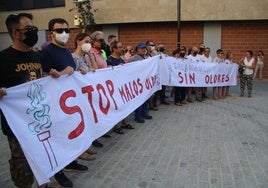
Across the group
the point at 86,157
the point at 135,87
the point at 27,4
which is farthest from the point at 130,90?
the point at 27,4

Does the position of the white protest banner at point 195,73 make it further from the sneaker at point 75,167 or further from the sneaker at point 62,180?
the sneaker at point 62,180

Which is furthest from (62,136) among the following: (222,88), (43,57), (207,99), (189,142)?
(222,88)

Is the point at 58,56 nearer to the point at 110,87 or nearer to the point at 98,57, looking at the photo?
the point at 110,87

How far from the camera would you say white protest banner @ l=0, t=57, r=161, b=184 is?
318 cm

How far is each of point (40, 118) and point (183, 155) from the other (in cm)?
262

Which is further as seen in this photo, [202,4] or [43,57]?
[202,4]

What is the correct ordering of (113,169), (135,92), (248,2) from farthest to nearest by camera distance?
(248,2) → (135,92) → (113,169)

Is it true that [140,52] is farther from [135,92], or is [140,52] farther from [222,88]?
[222,88]

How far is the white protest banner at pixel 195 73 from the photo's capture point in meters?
9.28

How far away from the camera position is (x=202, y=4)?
55.6 feet

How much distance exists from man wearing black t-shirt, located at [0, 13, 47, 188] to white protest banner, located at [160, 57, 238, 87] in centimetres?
606

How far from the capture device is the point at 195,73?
10.2 m

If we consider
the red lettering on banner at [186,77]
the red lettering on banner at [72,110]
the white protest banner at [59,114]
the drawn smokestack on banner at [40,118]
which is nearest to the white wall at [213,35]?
the red lettering on banner at [186,77]

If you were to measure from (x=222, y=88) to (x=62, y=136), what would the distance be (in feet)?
29.6
